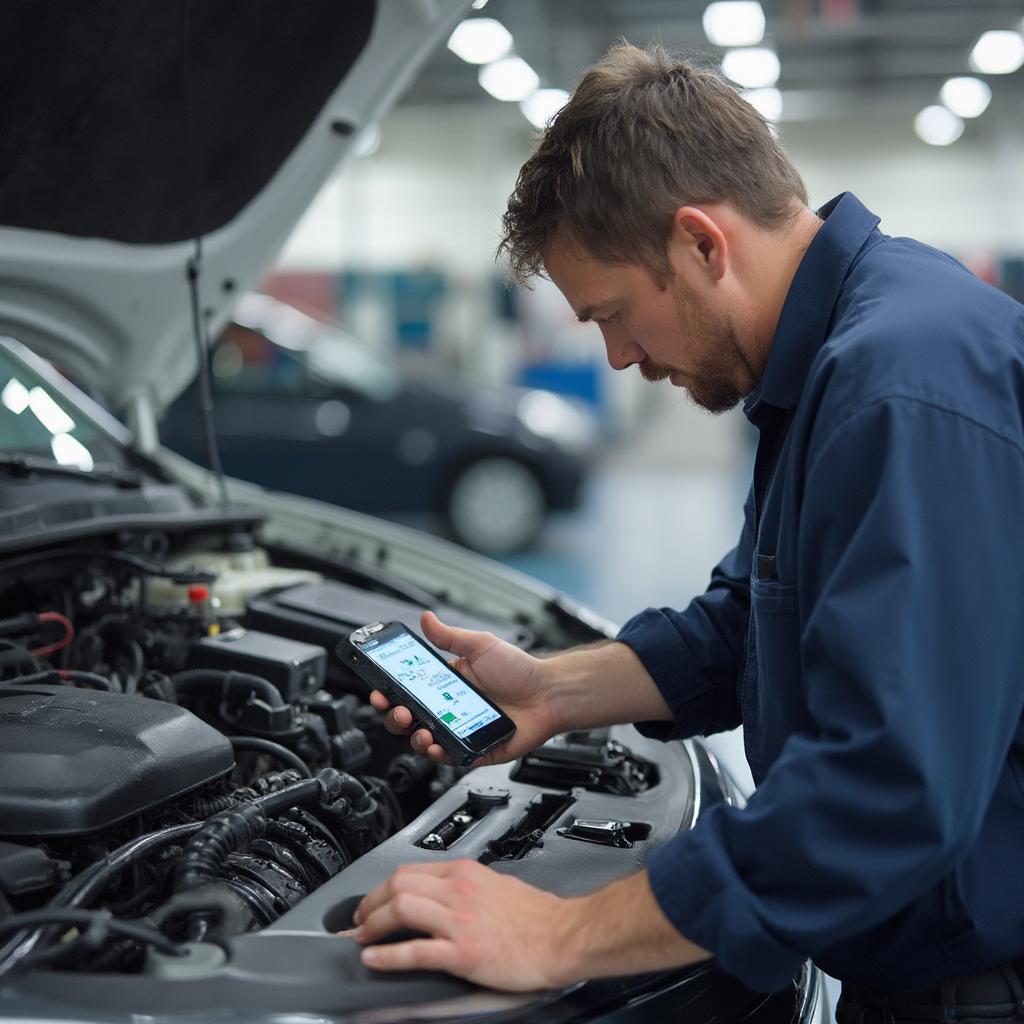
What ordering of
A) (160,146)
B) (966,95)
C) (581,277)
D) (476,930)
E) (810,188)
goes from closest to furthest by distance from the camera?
(476,930)
(581,277)
(160,146)
(966,95)
(810,188)

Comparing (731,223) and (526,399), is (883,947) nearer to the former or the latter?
(731,223)

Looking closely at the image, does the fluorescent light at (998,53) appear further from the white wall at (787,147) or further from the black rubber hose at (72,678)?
the black rubber hose at (72,678)

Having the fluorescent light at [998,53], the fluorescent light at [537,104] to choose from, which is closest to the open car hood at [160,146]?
the fluorescent light at [537,104]

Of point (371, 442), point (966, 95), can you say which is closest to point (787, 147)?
point (966, 95)

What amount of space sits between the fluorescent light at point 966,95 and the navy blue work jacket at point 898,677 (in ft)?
41.6

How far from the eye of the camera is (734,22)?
911cm

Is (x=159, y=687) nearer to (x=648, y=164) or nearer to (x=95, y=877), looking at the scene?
(x=95, y=877)

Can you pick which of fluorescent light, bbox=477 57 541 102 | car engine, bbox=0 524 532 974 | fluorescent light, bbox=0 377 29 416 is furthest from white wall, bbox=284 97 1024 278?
car engine, bbox=0 524 532 974

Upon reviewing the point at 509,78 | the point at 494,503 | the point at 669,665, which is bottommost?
the point at 494,503

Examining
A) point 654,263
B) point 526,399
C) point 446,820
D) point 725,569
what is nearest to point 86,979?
point 446,820

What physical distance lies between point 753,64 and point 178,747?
33.6 ft

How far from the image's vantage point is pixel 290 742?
66.3 inches

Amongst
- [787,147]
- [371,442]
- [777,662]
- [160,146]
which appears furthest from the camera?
[787,147]

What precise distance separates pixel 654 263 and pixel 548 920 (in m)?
0.69
